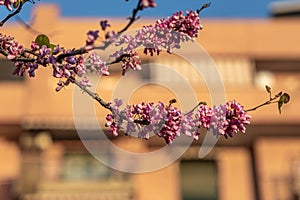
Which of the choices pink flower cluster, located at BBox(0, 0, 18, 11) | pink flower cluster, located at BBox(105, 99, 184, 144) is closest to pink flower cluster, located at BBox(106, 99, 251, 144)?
pink flower cluster, located at BBox(105, 99, 184, 144)

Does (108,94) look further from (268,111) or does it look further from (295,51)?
(295,51)

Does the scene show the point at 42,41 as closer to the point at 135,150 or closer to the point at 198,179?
the point at 135,150

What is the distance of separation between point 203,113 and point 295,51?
1910 centimetres

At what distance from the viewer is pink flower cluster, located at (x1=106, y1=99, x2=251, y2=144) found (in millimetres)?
4176

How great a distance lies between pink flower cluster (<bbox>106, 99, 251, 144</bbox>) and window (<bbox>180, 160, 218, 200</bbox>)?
52.2 ft

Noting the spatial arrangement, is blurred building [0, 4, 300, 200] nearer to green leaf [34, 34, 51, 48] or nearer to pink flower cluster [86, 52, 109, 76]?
pink flower cluster [86, 52, 109, 76]

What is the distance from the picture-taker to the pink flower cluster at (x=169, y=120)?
4176 millimetres

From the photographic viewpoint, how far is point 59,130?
770 inches

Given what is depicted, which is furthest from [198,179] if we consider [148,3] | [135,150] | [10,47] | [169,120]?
[148,3]

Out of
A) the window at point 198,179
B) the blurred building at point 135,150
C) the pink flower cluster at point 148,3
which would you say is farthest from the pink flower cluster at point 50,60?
the window at point 198,179

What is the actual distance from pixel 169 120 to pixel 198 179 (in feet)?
53.7

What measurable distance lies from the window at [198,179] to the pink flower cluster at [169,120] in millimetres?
15909

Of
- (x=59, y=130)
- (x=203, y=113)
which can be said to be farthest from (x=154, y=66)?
(x=203, y=113)

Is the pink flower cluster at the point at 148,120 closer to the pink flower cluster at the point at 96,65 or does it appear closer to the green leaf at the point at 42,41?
the pink flower cluster at the point at 96,65
